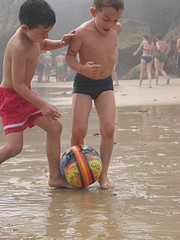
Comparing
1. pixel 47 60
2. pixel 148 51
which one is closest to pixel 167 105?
pixel 148 51

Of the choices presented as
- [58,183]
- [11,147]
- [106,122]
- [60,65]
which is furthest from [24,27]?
[60,65]

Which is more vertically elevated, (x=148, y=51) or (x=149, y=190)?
(x=148, y=51)

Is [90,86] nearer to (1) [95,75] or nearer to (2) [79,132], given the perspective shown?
(1) [95,75]

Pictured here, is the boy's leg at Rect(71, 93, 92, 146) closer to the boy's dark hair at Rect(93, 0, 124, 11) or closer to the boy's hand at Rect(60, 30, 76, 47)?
the boy's hand at Rect(60, 30, 76, 47)

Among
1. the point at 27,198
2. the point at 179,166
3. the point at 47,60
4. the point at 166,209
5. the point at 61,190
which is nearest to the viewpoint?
the point at 166,209

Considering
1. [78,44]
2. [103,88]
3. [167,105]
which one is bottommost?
[167,105]

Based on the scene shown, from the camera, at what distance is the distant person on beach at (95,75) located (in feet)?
15.4

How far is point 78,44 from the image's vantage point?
15.8 feet

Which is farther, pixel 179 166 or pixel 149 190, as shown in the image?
pixel 179 166

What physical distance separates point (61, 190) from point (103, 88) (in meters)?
1.13

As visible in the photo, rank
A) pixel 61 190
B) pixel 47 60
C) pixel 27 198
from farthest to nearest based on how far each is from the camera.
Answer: pixel 47 60 → pixel 61 190 → pixel 27 198

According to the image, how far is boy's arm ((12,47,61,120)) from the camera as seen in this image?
4.23 m

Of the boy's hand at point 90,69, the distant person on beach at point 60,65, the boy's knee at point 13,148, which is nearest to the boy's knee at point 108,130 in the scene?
the boy's hand at point 90,69

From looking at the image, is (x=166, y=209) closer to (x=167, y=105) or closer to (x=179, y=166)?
(x=179, y=166)
